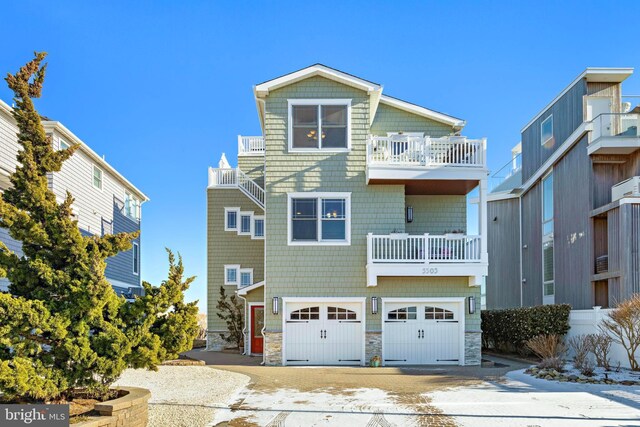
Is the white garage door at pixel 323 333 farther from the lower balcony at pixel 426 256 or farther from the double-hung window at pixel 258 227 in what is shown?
the double-hung window at pixel 258 227

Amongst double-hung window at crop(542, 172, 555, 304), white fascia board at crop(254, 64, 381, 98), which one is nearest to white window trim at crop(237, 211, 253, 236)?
white fascia board at crop(254, 64, 381, 98)

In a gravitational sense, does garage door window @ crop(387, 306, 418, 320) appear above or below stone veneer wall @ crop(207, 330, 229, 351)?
above

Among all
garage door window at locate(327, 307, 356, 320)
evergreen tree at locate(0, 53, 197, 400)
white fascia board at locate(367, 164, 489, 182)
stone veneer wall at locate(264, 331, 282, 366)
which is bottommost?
stone veneer wall at locate(264, 331, 282, 366)

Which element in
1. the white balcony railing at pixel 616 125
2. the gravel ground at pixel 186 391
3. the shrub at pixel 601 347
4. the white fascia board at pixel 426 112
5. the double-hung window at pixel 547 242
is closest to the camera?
the gravel ground at pixel 186 391

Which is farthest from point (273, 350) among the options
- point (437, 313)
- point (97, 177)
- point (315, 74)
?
point (97, 177)

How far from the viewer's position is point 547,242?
20188 millimetres

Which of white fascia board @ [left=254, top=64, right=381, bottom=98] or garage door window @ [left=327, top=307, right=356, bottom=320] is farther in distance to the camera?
garage door window @ [left=327, top=307, right=356, bottom=320]

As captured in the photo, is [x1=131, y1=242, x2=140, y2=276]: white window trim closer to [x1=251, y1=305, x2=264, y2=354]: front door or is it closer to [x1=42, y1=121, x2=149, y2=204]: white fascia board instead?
[x1=42, y1=121, x2=149, y2=204]: white fascia board

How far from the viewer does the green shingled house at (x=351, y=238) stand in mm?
15359

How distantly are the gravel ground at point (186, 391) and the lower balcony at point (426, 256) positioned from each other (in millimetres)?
5142

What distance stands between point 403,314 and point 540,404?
21.8 feet

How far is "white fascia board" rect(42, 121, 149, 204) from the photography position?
55.1 feet

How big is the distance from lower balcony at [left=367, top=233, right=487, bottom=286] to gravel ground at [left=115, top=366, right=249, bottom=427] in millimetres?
5142

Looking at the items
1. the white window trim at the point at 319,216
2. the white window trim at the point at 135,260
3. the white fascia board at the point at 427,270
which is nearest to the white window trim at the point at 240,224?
the white window trim at the point at 135,260
